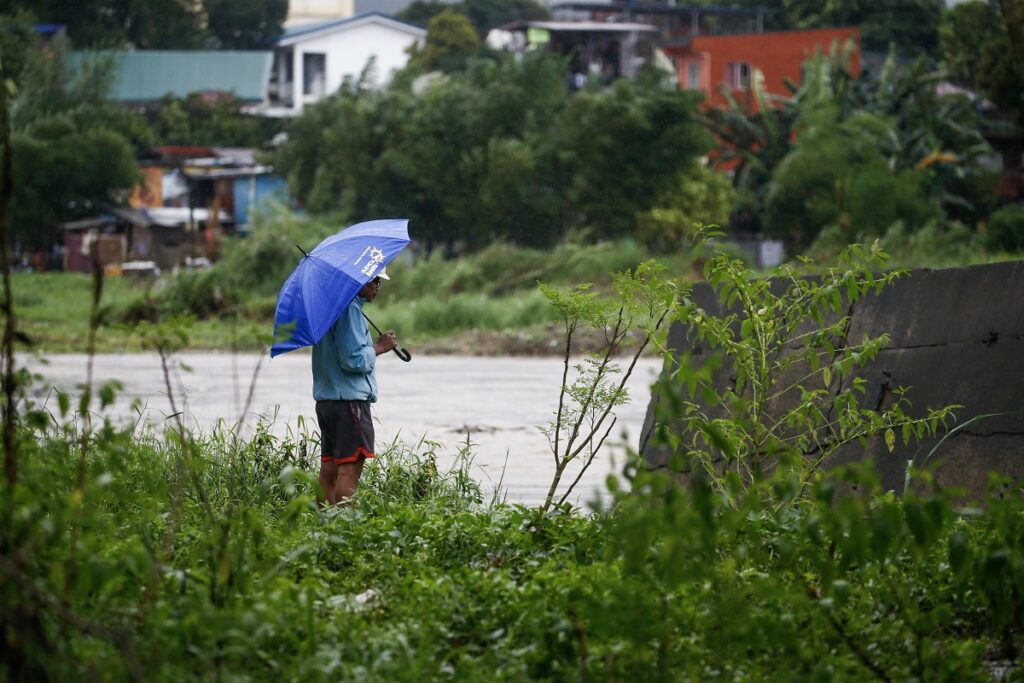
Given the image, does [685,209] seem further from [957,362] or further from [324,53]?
[957,362]

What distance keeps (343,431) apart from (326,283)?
712 mm

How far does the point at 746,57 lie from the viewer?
47.7 m

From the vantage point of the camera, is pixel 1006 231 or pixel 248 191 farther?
pixel 248 191

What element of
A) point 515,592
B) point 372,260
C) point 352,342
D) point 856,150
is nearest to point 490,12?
point 856,150

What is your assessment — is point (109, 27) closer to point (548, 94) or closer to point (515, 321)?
point (548, 94)

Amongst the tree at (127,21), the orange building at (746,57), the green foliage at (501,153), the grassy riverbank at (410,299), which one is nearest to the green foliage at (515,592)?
the grassy riverbank at (410,299)

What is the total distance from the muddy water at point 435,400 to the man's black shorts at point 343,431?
1.63 feet

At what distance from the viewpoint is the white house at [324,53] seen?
55375 mm

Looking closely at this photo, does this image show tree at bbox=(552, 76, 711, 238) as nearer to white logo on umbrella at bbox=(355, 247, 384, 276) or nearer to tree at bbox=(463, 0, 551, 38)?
tree at bbox=(463, 0, 551, 38)

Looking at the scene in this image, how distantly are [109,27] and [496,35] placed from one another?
13.6 metres

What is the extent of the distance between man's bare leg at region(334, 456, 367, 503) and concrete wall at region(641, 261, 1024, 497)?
146 cm

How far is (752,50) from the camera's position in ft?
156

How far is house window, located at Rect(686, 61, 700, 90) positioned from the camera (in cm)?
4956

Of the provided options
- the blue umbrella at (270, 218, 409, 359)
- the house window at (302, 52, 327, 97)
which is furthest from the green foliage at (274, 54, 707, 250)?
the blue umbrella at (270, 218, 409, 359)
